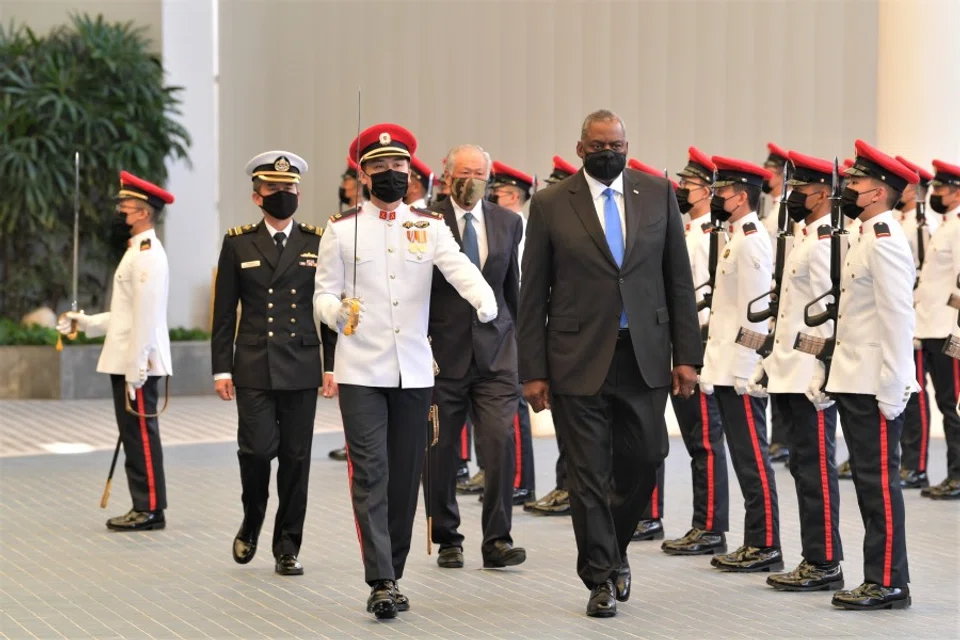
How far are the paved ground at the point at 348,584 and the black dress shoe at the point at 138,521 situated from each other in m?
0.10

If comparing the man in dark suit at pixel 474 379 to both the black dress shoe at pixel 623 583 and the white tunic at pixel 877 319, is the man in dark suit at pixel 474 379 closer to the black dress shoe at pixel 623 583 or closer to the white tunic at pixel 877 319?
the black dress shoe at pixel 623 583

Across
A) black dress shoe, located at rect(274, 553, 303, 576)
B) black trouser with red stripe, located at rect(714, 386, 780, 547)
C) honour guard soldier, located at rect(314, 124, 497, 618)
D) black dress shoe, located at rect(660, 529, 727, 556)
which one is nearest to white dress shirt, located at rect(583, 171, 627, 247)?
honour guard soldier, located at rect(314, 124, 497, 618)

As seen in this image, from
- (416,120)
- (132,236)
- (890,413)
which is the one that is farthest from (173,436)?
(890,413)

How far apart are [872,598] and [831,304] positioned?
1.09 m

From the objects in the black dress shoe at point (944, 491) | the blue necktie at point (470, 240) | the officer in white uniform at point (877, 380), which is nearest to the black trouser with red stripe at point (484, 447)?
the blue necktie at point (470, 240)

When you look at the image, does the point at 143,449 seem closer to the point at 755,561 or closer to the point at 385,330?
the point at 385,330

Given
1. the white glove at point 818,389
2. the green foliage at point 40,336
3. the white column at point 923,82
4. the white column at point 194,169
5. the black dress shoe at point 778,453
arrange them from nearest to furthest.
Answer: the white glove at point 818,389
the black dress shoe at point 778,453
the white column at point 923,82
the green foliage at point 40,336
the white column at point 194,169

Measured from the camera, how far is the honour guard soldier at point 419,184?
8.67m

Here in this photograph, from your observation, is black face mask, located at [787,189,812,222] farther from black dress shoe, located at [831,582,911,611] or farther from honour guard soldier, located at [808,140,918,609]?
black dress shoe, located at [831,582,911,611]

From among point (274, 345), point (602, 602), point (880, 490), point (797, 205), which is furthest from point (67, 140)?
point (880, 490)

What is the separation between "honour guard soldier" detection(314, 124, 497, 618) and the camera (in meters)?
5.46

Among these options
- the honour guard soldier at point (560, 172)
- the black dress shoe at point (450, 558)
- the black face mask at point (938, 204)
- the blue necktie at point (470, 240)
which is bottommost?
the black dress shoe at point (450, 558)

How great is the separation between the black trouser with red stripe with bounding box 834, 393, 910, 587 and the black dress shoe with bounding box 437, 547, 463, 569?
1.72 meters

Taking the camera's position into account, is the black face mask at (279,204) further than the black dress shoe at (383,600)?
Yes
